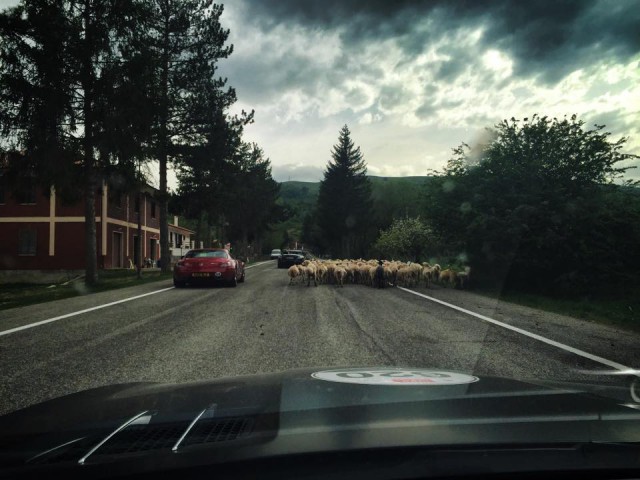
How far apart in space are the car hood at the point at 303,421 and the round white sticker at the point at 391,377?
17 mm

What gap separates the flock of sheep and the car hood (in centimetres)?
1543

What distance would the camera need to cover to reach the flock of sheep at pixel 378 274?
18.0 metres

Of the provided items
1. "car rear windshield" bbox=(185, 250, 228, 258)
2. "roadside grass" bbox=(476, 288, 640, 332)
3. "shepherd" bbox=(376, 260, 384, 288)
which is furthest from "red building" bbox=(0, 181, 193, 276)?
"roadside grass" bbox=(476, 288, 640, 332)

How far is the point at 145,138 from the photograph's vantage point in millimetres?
19500

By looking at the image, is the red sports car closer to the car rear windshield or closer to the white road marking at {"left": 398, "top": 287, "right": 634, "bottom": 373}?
the car rear windshield

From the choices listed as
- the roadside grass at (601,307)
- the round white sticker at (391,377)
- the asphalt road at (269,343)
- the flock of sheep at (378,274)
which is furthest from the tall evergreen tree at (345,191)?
the round white sticker at (391,377)

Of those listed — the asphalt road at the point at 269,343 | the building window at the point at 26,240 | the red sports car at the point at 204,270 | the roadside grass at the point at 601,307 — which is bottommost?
the roadside grass at the point at 601,307

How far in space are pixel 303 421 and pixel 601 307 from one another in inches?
565

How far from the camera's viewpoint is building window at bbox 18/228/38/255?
35.1 metres

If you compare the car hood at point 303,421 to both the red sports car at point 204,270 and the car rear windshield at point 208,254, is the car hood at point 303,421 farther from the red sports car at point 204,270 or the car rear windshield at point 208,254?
the car rear windshield at point 208,254

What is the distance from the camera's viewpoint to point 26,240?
35.1 metres

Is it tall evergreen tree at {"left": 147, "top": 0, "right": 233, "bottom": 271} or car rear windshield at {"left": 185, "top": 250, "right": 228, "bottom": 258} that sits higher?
tall evergreen tree at {"left": 147, "top": 0, "right": 233, "bottom": 271}

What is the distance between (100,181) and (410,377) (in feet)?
67.4

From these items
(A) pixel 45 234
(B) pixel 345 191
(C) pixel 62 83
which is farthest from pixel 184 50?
(B) pixel 345 191
